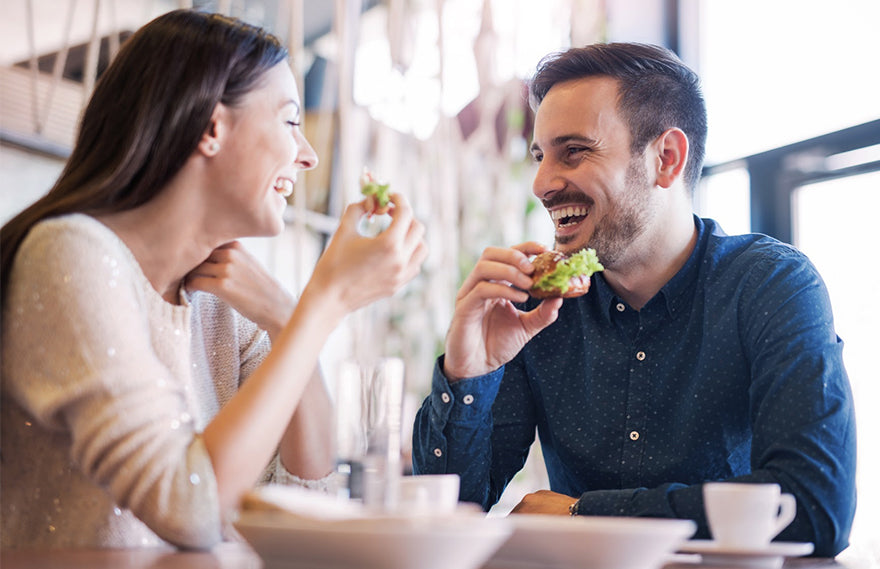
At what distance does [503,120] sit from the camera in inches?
149

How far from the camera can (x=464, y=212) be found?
3535mm

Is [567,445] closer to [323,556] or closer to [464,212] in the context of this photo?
[323,556]

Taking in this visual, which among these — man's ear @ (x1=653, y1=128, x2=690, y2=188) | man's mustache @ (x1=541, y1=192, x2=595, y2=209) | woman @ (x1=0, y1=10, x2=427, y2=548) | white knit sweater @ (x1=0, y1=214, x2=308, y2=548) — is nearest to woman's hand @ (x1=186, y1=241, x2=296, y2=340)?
woman @ (x1=0, y1=10, x2=427, y2=548)

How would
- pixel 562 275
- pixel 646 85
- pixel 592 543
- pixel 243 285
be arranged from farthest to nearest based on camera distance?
pixel 646 85 < pixel 562 275 < pixel 243 285 < pixel 592 543

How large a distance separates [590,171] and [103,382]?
54.4 inches

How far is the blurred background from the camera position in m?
2.95

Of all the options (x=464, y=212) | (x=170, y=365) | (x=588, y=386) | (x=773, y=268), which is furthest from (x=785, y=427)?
(x=464, y=212)

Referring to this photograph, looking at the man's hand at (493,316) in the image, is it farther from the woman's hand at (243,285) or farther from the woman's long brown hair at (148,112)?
the woman's long brown hair at (148,112)

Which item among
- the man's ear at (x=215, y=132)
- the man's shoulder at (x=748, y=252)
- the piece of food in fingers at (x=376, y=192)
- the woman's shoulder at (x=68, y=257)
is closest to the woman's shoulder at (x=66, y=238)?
the woman's shoulder at (x=68, y=257)

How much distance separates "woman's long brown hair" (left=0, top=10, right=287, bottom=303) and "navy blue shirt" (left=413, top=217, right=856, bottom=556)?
0.82 metres

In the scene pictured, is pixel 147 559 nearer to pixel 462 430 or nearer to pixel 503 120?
pixel 462 430

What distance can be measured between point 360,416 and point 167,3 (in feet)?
7.53

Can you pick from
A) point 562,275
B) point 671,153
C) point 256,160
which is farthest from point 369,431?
point 671,153

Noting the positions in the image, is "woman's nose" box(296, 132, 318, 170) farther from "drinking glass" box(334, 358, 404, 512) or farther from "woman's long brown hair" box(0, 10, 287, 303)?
"drinking glass" box(334, 358, 404, 512)
